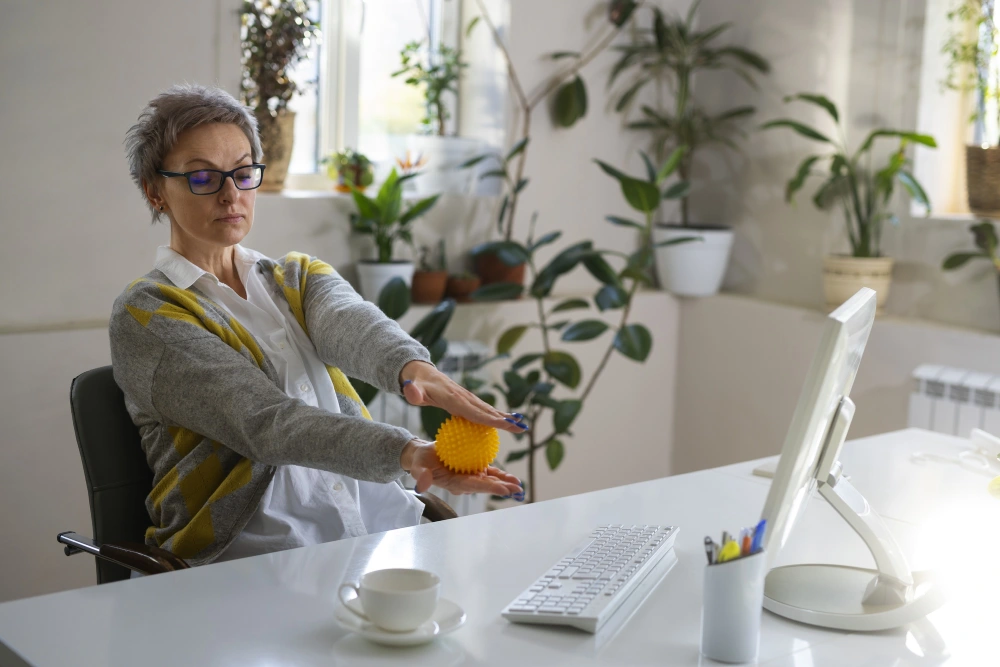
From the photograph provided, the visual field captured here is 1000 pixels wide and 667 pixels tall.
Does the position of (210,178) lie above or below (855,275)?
above

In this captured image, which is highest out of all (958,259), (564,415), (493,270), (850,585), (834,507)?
(958,259)

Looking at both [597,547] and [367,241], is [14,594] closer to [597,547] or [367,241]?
[367,241]

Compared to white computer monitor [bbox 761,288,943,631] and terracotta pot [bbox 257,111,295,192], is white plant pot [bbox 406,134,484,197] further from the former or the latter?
white computer monitor [bbox 761,288,943,631]

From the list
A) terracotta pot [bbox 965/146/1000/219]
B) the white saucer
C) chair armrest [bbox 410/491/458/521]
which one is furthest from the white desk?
terracotta pot [bbox 965/146/1000/219]

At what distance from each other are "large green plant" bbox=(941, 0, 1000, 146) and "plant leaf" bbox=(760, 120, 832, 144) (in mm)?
421

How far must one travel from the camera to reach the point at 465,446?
1.40m

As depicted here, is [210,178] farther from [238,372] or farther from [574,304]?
[574,304]

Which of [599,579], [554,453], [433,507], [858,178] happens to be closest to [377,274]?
[554,453]

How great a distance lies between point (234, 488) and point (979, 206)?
264 cm

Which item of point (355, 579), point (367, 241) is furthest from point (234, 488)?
point (367, 241)

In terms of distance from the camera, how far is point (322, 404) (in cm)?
191

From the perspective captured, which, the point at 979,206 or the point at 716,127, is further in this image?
the point at 716,127

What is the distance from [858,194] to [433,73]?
1540 mm

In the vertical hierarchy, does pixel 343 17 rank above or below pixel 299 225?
above
